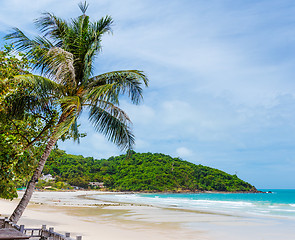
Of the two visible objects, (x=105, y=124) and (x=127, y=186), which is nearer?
(x=105, y=124)

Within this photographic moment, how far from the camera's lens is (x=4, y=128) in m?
7.09

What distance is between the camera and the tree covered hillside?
110 meters

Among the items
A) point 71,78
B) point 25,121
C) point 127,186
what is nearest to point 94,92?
point 71,78

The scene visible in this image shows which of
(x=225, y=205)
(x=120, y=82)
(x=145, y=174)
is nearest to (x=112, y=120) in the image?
(x=120, y=82)

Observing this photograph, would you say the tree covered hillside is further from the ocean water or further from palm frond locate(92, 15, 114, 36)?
palm frond locate(92, 15, 114, 36)

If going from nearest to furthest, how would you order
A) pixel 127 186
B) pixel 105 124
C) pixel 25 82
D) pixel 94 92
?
pixel 25 82
pixel 94 92
pixel 105 124
pixel 127 186

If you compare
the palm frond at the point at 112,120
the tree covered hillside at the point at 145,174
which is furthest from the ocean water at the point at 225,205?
the tree covered hillside at the point at 145,174

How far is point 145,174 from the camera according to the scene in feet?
390

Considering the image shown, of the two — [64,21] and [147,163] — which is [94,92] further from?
[147,163]

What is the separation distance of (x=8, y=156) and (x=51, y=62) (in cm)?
314

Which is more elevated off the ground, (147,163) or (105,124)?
(147,163)

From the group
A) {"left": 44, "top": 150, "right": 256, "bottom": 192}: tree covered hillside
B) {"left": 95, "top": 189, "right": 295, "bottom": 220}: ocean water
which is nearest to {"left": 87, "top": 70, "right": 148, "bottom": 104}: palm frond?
{"left": 95, "top": 189, "right": 295, "bottom": 220}: ocean water

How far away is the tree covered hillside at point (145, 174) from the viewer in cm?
11038

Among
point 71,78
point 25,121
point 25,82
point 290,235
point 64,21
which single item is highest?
point 64,21
